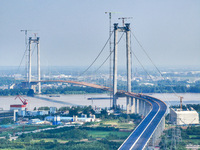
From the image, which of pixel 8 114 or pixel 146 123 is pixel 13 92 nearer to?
pixel 8 114

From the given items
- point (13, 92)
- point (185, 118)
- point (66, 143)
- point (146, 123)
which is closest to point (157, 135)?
point (146, 123)

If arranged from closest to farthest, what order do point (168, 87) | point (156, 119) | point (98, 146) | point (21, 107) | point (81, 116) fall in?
1. point (98, 146)
2. point (156, 119)
3. point (81, 116)
4. point (21, 107)
5. point (168, 87)

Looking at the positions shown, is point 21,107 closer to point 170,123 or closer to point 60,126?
point 60,126

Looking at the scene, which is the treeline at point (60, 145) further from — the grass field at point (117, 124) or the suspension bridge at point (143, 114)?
the grass field at point (117, 124)

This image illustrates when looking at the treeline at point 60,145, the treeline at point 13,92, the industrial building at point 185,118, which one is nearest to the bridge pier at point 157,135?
the treeline at point 60,145

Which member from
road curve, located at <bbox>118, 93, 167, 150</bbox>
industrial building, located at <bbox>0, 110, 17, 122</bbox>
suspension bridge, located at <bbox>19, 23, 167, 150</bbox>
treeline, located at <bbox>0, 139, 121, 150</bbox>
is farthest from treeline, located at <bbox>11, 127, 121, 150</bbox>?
industrial building, located at <bbox>0, 110, 17, 122</bbox>

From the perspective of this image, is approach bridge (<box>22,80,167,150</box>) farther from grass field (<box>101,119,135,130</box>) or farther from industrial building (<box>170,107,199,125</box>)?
grass field (<box>101,119,135,130</box>)

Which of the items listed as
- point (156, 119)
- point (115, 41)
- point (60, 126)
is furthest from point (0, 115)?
point (156, 119)

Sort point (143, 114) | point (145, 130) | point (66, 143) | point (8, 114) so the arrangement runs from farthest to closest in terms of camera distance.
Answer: point (8, 114) → point (143, 114) → point (145, 130) → point (66, 143)
